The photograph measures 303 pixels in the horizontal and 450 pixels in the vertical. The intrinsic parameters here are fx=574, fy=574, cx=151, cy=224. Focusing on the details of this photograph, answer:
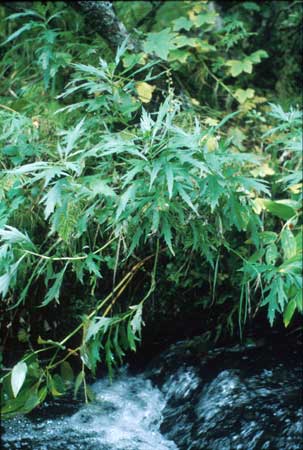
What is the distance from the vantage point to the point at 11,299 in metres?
2.47

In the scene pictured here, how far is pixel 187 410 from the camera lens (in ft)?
7.92

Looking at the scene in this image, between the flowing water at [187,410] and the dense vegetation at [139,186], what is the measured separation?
13 centimetres

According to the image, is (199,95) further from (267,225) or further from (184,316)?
(184,316)

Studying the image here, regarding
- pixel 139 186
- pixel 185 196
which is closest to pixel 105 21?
pixel 139 186

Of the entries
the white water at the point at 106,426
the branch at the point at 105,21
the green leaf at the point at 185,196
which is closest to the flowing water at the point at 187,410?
the white water at the point at 106,426

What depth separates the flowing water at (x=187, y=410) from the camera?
2225mm

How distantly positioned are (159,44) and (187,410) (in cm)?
165

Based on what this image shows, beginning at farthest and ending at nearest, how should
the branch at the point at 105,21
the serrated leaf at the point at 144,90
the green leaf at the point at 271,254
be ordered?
the branch at the point at 105,21, the serrated leaf at the point at 144,90, the green leaf at the point at 271,254

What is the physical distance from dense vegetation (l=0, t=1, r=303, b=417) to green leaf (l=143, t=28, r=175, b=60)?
0.02 m

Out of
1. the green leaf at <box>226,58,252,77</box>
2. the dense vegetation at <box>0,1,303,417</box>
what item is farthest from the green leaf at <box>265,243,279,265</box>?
the green leaf at <box>226,58,252,77</box>

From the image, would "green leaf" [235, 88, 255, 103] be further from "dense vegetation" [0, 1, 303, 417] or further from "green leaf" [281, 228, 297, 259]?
"green leaf" [281, 228, 297, 259]

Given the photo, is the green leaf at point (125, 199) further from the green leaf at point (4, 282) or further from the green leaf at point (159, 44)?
the green leaf at point (159, 44)

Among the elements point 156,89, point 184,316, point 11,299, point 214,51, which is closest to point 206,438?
point 184,316

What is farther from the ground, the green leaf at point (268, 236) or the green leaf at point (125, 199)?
the green leaf at point (125, 199)
